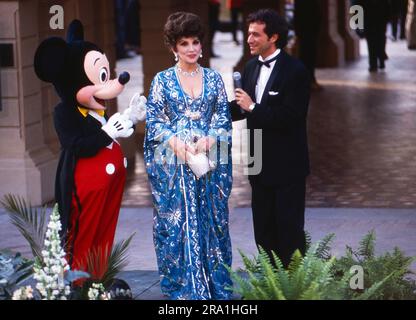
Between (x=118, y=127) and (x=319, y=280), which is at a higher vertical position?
(x=118, y=127)

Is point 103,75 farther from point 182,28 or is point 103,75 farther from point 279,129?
point 279,129

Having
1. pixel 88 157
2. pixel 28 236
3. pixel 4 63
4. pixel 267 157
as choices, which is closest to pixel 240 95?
pixel 267 157

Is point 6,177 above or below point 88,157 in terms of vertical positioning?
below

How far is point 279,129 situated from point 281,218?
22.6 inches

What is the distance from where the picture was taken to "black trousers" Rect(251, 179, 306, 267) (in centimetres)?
791

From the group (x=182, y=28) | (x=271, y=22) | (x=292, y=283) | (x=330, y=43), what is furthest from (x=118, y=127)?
(x=330, y=43)

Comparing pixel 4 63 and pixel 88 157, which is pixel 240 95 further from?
pixel 4 63

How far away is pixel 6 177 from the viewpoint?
1162 centimetres

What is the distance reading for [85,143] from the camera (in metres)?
7.64

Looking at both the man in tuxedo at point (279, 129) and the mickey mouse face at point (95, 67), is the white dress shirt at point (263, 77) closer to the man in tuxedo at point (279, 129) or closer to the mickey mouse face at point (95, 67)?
the man in tuxedo at point (279, 129)

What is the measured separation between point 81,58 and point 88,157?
64 centimetres

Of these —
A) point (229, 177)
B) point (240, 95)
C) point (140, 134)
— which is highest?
point (240, 95)
